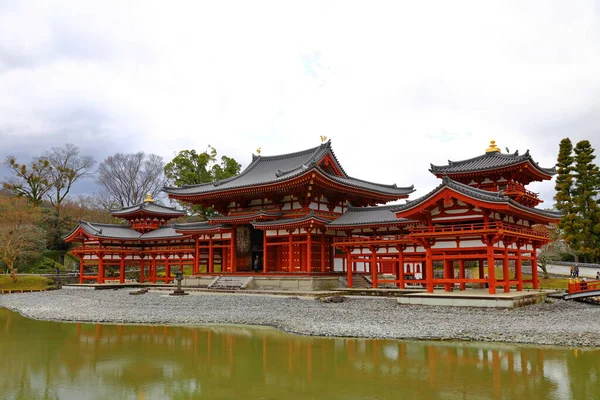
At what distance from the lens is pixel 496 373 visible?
32.2ft

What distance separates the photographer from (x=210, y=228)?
111 feet

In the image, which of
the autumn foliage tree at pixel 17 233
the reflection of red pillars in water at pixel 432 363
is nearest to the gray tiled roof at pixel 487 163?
the reflection of red pillars in water at pixel 432 363

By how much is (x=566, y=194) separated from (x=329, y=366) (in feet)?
127

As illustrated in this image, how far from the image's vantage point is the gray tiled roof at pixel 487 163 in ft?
83.6

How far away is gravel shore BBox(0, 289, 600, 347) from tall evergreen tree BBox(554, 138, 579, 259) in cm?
2004

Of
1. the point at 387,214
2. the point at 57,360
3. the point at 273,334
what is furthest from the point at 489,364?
the point at 387,214

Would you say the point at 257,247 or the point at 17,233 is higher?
the point at 17,233

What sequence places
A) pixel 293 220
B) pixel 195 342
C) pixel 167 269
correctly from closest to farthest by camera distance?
pixel 195 342, pixel 293 220, pixel 167 269

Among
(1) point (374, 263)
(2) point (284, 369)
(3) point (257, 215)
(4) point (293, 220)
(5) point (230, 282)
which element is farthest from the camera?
(5) point (230, 282)

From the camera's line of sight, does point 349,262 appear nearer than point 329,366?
No

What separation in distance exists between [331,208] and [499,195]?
1385 cm

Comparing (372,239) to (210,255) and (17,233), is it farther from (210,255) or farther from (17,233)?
(17,233)

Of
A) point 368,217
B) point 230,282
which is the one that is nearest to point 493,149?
point 368,217

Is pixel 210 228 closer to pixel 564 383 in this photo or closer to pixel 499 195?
pixel 499 195
